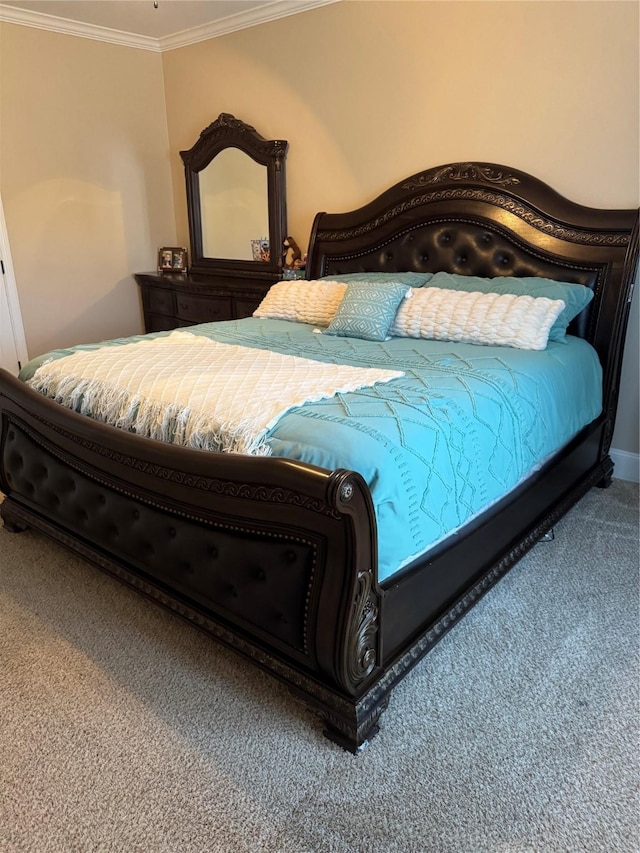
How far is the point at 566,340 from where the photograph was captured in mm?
2605

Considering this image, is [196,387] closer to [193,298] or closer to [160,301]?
[193,298]

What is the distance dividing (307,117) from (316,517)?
10.2ft

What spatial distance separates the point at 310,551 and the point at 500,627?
904 millimetres

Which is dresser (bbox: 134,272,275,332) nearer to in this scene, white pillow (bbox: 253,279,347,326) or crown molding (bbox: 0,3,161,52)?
white pillow (bbox: 253,279,347,326)

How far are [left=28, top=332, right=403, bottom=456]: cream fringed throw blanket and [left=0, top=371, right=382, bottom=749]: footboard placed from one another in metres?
0.13

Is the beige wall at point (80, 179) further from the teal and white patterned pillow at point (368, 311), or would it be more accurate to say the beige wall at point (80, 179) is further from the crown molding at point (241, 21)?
the teal and white patterned pillow at point (368, 311)

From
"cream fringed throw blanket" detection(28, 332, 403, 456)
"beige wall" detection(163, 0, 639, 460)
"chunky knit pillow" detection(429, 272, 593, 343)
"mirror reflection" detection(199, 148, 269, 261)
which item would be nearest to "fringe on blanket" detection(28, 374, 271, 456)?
"cream fringed throw blanket" detection(28, 332, 403, 456)

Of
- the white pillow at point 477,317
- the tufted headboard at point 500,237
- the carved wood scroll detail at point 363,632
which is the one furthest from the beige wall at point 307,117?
the carved wood scroll detail at point 363,632

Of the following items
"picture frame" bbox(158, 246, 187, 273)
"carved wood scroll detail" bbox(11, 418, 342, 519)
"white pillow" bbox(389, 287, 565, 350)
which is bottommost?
"carved wood scroll detail" bbox(11, 418, 342, 519)

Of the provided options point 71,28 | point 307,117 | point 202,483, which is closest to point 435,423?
point 202,483

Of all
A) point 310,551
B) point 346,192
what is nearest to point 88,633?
point 310,551

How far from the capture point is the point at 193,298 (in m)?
4.19

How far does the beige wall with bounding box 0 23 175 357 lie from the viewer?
378 cm

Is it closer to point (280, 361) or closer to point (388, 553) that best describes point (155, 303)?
point (280, 361)
